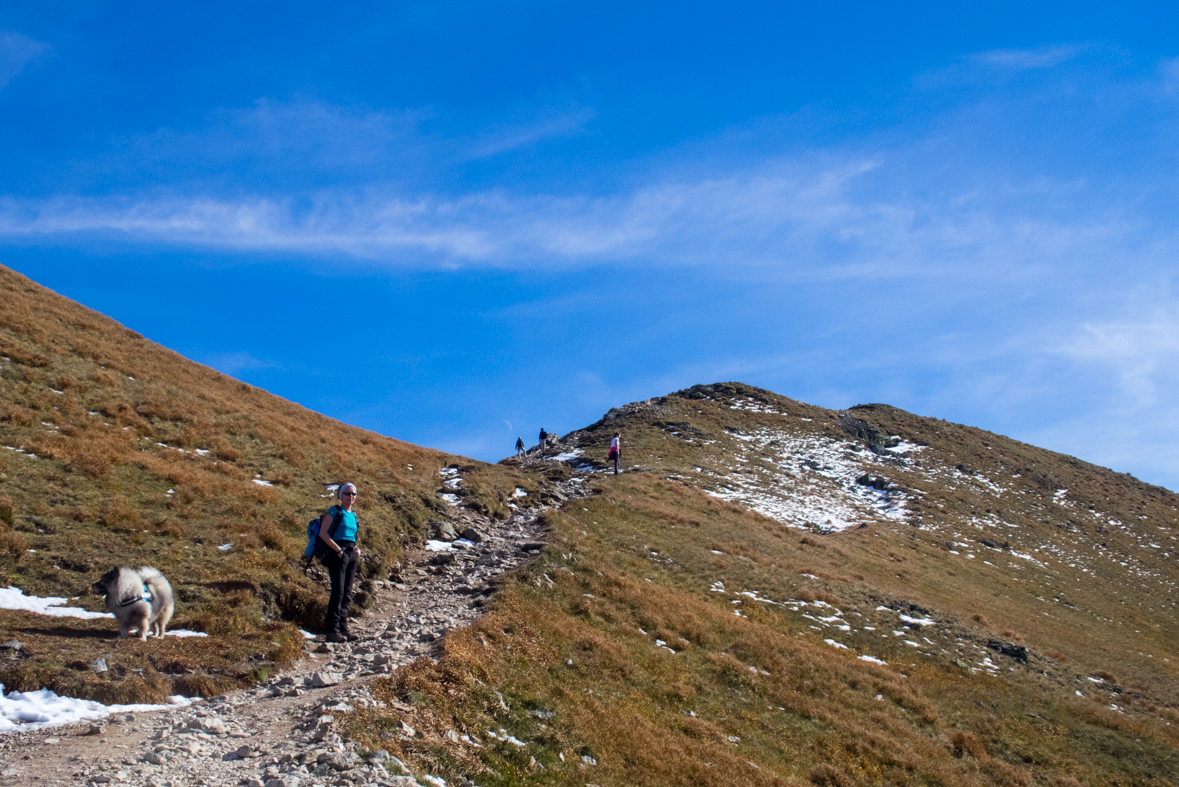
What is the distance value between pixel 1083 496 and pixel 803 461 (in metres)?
30.0

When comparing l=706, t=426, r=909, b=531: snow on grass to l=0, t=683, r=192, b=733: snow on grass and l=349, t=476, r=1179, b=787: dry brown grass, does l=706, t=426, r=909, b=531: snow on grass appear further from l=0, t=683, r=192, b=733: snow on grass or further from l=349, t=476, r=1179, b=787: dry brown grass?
l=0, t=683, r=192, b=733: snow on grass

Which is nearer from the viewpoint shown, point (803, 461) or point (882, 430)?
point (803, 461)

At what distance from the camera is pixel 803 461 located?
61.0 metres

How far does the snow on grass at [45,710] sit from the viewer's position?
7602mm

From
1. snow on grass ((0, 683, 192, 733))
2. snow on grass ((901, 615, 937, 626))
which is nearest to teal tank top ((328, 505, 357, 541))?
snow on grass ((0, 683, 192, 733))

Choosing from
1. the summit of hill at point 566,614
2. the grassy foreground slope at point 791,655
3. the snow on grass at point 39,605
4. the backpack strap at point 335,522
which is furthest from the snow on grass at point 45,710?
the backpack strap at point 335,522

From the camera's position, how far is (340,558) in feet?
40.2

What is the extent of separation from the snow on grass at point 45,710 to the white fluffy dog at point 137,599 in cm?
213

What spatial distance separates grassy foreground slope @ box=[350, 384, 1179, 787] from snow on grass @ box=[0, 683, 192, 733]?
3088mm

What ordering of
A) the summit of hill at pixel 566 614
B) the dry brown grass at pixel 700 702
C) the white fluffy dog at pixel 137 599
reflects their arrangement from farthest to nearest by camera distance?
the white fluffy dog at pixel 137 599, the summit of hill at pixel 566 614, the dry brown grass at pixel 700 702

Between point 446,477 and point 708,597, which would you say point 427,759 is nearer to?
point 708,597

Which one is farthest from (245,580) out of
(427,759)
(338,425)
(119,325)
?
(119,325)

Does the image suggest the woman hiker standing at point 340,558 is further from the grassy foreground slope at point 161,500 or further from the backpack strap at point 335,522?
the grassy foreground slope at point 161,500

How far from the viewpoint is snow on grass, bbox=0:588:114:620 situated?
10.6m
